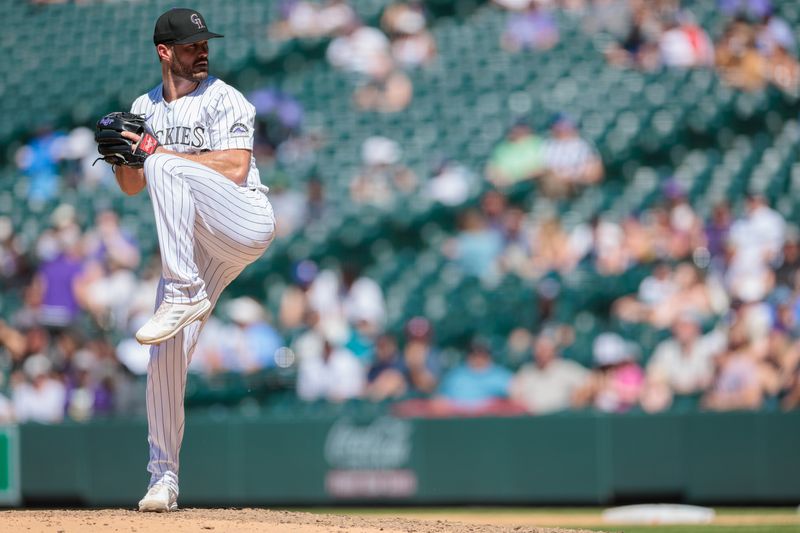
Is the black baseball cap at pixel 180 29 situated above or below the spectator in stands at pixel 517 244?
above

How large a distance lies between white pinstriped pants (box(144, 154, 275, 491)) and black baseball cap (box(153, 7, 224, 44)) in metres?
0.44

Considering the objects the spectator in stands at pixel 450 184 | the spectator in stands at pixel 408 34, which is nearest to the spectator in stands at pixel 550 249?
the spectator in stands at pixel 450 184

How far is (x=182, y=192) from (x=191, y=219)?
0.32 feet

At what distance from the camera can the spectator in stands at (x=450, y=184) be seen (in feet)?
34.1

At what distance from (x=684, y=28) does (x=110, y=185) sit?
5.25 metres

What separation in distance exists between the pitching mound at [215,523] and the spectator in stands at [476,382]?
440 cm

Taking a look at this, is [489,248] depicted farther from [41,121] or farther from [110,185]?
[41,121]

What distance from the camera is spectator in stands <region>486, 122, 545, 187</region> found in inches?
408

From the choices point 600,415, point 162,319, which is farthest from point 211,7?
point 162,319

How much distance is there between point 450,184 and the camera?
1048 centimetres

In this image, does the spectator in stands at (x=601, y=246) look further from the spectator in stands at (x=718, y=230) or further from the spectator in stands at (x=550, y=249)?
the spectator in stands at (x=718, y=230)

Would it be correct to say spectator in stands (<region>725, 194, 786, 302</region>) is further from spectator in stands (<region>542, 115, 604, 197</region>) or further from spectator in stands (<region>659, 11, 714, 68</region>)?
spectator in stands (<region>659, 11, 714, 68</region>)

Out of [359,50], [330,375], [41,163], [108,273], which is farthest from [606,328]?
[41,163]

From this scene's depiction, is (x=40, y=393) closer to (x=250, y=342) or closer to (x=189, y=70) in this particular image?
(x=250, y=342)
